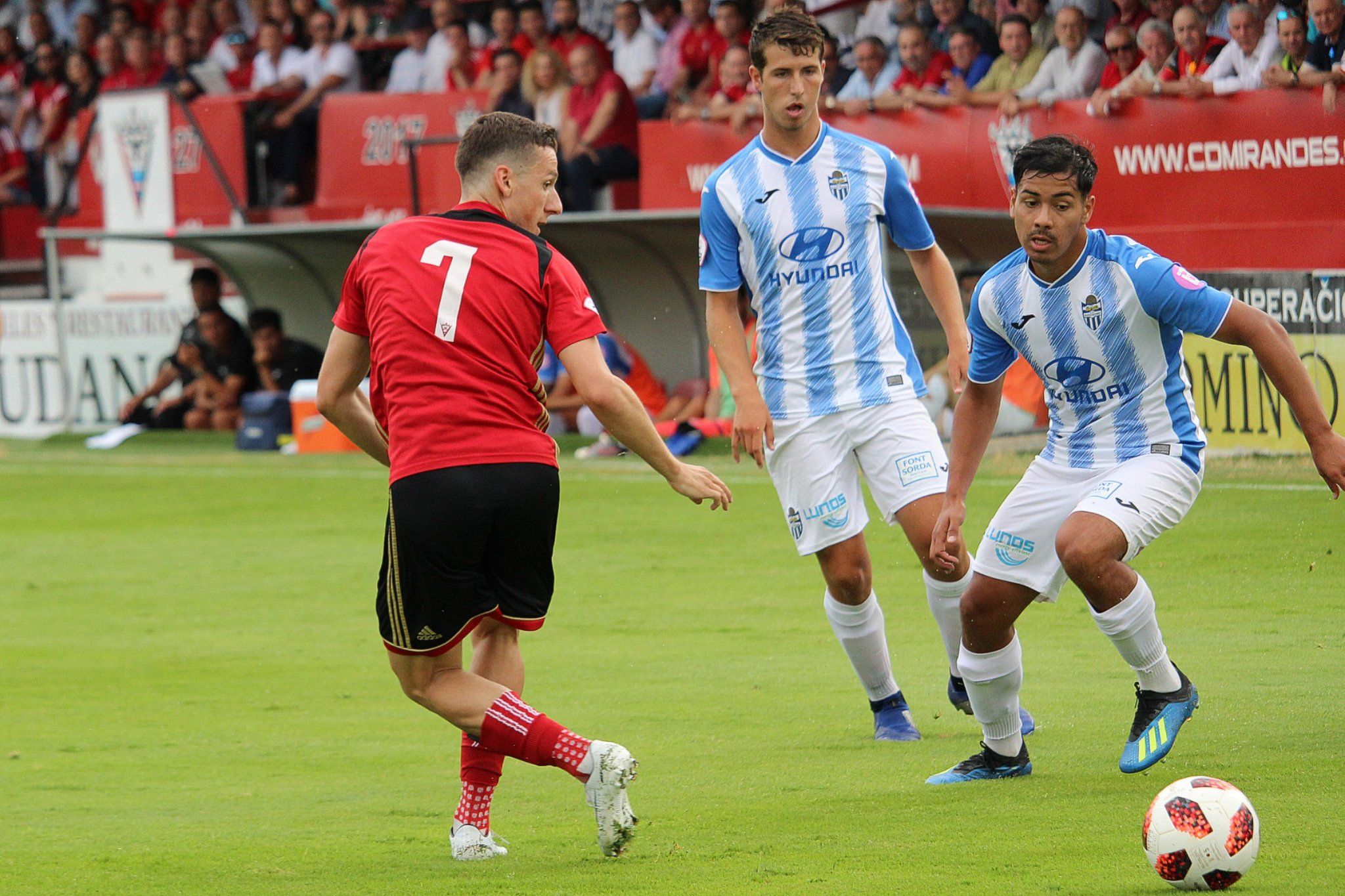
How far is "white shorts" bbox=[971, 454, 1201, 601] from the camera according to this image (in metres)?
5.04

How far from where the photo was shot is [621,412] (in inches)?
176

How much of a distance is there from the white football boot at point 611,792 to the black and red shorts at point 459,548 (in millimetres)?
453

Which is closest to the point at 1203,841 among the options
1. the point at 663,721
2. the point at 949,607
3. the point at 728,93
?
the point at 949,607

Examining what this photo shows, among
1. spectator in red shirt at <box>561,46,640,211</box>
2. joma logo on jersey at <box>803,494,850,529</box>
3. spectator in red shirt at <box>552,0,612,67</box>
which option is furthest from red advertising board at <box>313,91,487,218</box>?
joma logo on jersey at <box>803,494,850,529</box>

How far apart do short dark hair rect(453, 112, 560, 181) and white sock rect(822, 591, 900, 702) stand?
81.3 inches

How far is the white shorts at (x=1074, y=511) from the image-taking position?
16.5ft

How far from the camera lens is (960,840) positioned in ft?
14.9

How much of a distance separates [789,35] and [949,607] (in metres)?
1.93

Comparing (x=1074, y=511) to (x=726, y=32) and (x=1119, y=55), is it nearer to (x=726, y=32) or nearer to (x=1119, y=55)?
(x=1119, y=55)

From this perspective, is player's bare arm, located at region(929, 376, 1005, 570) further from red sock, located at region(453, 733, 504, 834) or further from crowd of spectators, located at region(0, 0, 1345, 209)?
crowd of spectators, located at region(0, 0, 1345, 209)

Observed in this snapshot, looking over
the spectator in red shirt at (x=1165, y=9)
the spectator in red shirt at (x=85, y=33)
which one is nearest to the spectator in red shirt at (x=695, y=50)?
the spectator in red shirt at (x=1165, y=9)

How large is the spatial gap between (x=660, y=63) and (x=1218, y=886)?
14381 mm

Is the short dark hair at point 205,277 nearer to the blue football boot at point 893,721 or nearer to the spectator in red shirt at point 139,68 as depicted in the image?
the spectator in red shirt at point 139,68

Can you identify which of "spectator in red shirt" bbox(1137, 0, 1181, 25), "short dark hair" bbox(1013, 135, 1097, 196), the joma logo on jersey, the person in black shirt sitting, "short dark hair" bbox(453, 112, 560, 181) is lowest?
the person in black shirt sitting
